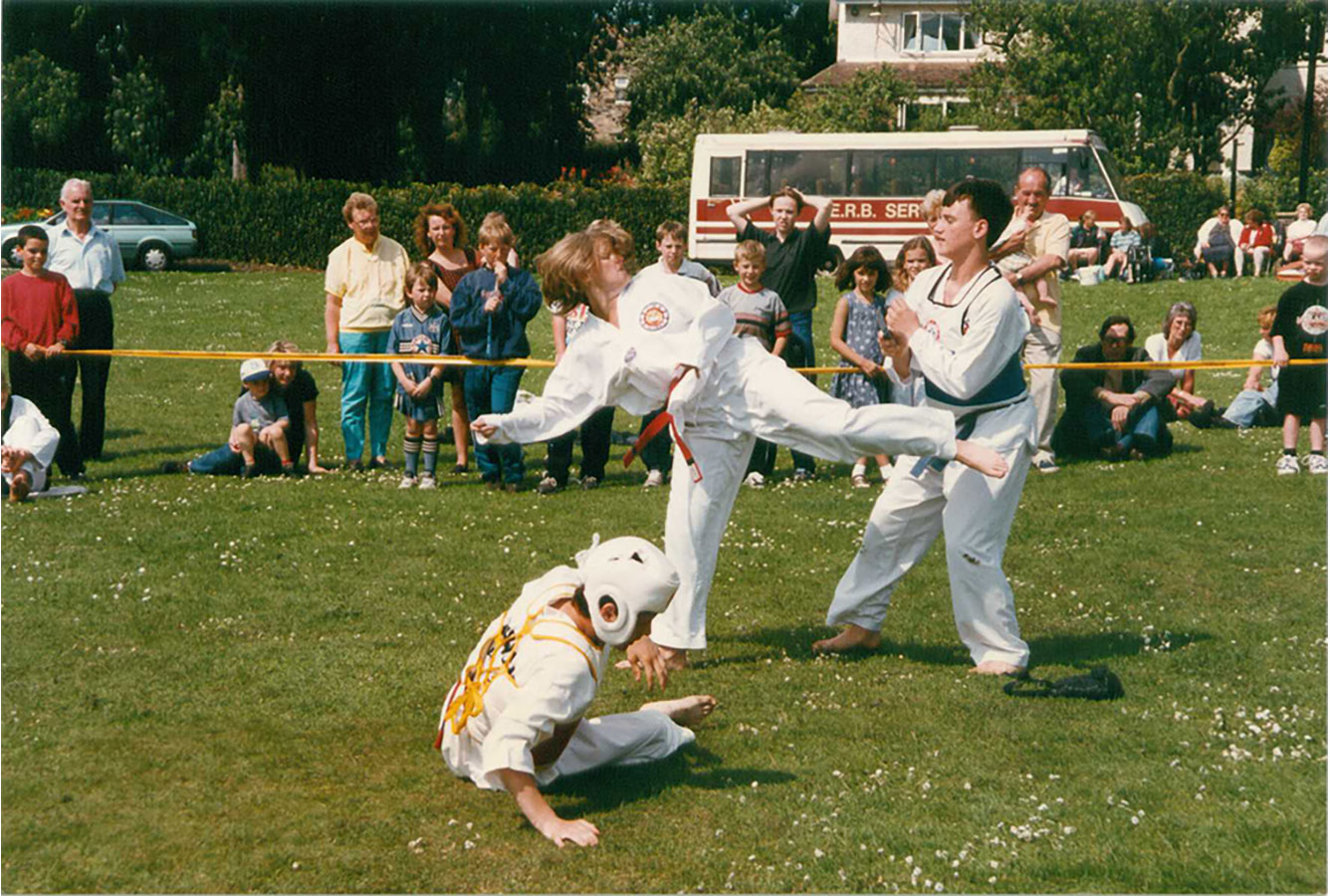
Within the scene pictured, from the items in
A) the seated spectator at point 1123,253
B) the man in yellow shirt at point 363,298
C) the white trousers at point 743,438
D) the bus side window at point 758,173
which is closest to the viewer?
the white trousers at point 743,438

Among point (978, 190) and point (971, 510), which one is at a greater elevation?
point (978, 190)

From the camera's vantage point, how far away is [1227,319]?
79.2 ft

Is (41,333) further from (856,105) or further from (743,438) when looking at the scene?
(856,105)

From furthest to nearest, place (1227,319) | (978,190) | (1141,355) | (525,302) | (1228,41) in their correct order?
1. (1228,41)
2. (1227,319)
3. (1141,355)
4. (525,302)
5. (978,190)

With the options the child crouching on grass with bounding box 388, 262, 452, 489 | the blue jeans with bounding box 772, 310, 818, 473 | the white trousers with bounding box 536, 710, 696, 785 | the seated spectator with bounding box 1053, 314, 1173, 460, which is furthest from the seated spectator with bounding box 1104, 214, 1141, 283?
the white trousers with bounding box 536, 710, 696, 785

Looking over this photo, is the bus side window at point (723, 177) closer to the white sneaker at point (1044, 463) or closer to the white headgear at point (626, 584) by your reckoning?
the white sneaker at point (1044, 463)

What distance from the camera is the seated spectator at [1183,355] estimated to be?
1487 cm

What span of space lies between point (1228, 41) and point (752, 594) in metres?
42.2

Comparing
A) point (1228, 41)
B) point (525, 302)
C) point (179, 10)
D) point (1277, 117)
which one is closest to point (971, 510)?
point (525, 302)

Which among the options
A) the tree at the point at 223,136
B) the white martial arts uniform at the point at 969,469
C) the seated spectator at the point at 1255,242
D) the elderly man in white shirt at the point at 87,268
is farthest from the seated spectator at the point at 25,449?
the tree at the point at 223,136

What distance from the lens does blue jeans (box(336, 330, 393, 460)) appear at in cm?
1276

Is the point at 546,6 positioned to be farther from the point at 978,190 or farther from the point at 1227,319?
the point at 978,190

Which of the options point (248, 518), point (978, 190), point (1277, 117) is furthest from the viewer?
point (1277, 117)

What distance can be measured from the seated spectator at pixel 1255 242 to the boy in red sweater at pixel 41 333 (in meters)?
27.1
